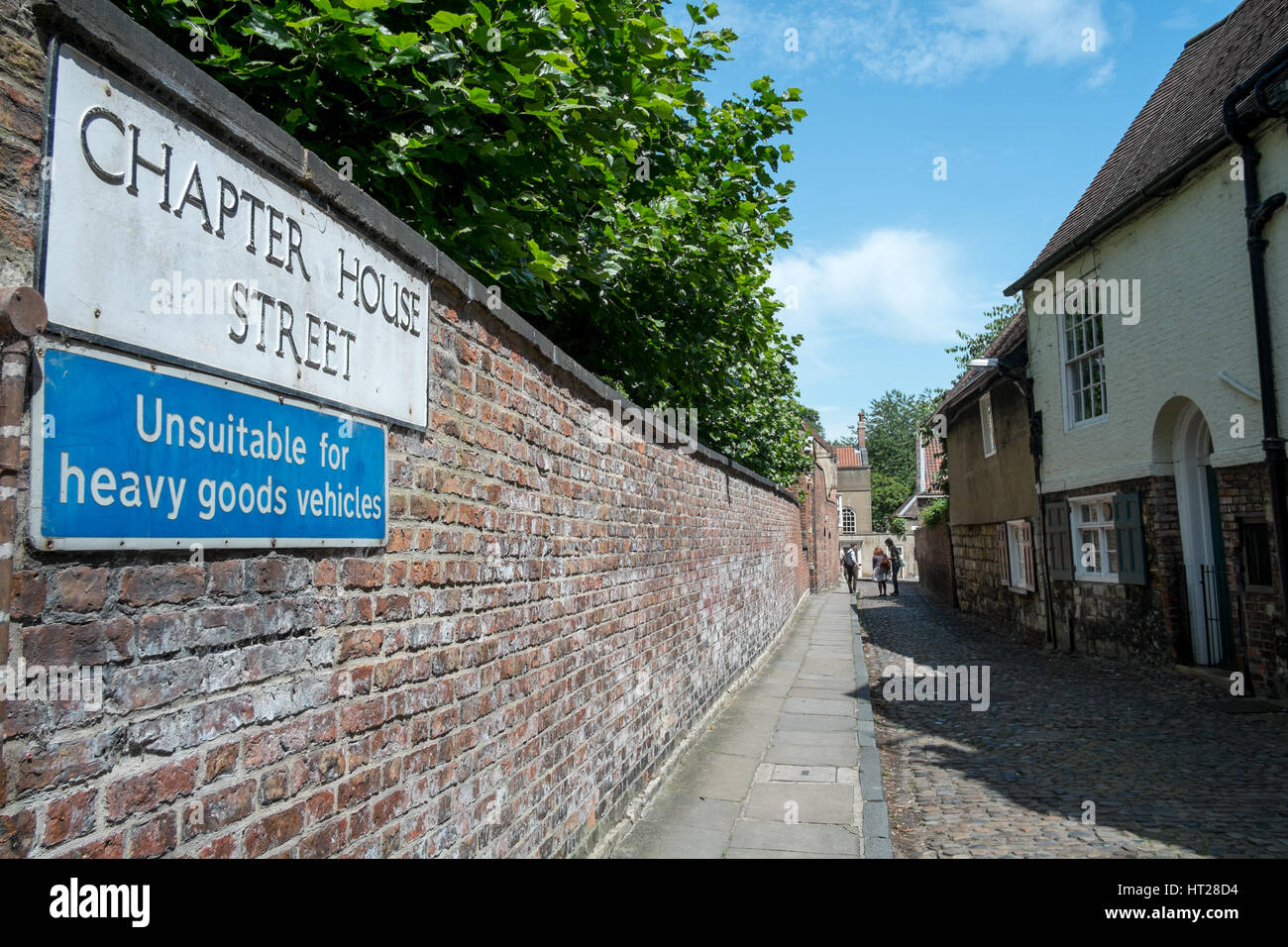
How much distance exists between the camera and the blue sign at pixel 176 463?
5.13ft

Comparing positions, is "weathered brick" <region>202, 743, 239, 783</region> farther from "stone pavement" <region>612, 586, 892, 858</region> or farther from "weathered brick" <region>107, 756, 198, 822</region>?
"stone pavement" <region>612, 586, 892, 858</region>

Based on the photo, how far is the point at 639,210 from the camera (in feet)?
20.0

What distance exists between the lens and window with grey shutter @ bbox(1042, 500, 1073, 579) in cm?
1404

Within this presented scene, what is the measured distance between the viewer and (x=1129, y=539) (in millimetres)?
11930

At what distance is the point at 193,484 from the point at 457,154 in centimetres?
257

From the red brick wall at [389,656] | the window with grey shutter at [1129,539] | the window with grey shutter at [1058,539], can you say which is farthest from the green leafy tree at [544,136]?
the window with grey shutter at [1058,539]

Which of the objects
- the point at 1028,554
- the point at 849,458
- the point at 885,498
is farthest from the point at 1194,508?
the point at 885,498

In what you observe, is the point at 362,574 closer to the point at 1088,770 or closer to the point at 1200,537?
the point at 1088,770

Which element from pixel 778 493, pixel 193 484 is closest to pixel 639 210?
pixel 193 484

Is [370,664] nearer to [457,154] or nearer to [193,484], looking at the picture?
[193,484]

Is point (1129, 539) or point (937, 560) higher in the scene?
point (1129, 539)

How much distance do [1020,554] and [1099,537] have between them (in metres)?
3.75

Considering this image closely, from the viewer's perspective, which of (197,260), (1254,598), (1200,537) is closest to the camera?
(197,260)

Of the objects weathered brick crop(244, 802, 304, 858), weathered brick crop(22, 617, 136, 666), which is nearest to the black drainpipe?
weathered brick crop(244, 802, 304, 858)
